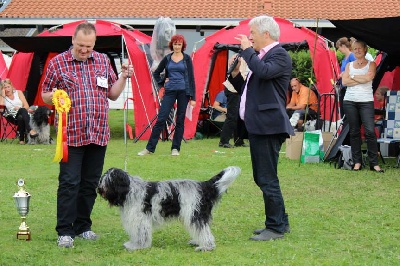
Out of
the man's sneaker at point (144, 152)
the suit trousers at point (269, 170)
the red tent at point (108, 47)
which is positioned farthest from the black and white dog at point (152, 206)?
the red tent at point (108, 47)

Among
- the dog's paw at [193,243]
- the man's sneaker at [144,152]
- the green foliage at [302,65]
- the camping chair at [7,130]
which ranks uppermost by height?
the green foliage at [302,65]

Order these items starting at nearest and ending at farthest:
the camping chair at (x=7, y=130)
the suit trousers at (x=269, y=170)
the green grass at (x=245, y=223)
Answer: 1. the green grass at (x=245, y=223)
2. the suit trousers at (x=269, y=170)
3. the camping chair at (x=7, y=130)

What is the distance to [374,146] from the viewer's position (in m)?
9.80

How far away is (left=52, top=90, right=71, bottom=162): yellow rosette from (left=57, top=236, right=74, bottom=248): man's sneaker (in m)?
0.55

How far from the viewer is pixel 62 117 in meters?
5.45

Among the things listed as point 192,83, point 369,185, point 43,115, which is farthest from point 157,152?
point 369,185

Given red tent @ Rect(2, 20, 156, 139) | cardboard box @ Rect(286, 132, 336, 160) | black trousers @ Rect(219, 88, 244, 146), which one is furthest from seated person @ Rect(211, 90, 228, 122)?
cardboard box @ Rect(286, 132, 336, 160)

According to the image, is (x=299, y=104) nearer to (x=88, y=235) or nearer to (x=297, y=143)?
(x=297, y=143)

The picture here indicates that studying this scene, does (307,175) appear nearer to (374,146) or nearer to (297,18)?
(374,146)

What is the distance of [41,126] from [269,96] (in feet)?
29.0

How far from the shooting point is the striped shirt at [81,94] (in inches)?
218

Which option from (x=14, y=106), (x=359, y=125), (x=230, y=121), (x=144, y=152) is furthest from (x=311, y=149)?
(x=14, y=106)

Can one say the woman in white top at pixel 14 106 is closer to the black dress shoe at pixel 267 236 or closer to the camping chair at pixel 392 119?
the camping chair at pixel 392 119

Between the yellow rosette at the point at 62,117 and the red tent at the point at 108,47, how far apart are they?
749cm
